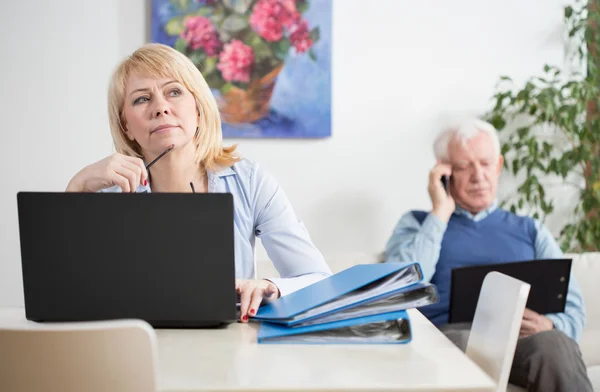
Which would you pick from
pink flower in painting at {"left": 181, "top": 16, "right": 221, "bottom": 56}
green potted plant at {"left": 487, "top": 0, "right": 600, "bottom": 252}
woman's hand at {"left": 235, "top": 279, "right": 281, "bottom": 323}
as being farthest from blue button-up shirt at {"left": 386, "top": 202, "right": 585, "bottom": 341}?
woman's hand at {"left": 235, "top": 279, "right": 281, "bottom": 323}

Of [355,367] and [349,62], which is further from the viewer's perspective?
[349,62]

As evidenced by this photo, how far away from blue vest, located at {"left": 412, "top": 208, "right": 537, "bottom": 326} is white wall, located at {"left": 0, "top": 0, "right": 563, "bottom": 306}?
574mm

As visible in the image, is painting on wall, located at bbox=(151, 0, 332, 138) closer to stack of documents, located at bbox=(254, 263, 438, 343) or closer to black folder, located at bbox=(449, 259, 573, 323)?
black folder, located at bbox=(449, 259, 573, 323)

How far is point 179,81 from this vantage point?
1.69m

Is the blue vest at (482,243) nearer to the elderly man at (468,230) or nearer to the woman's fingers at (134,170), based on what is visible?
the elderly man at (468,230)

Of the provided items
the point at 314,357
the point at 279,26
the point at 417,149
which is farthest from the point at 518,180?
the point at 314,357

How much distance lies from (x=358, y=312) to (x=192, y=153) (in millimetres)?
748

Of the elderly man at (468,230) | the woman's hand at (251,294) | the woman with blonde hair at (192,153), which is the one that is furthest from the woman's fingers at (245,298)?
the elderly man at (468,230)

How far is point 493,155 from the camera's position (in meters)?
2.75

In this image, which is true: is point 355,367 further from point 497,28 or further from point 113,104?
point 497,28

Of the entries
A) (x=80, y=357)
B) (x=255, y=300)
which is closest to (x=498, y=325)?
(x=255, y=300)

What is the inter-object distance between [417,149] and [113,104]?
1830 millimetres

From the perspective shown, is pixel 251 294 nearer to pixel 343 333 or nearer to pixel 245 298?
pixel 245 298

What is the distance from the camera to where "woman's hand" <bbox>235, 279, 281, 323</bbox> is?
4.16ft
